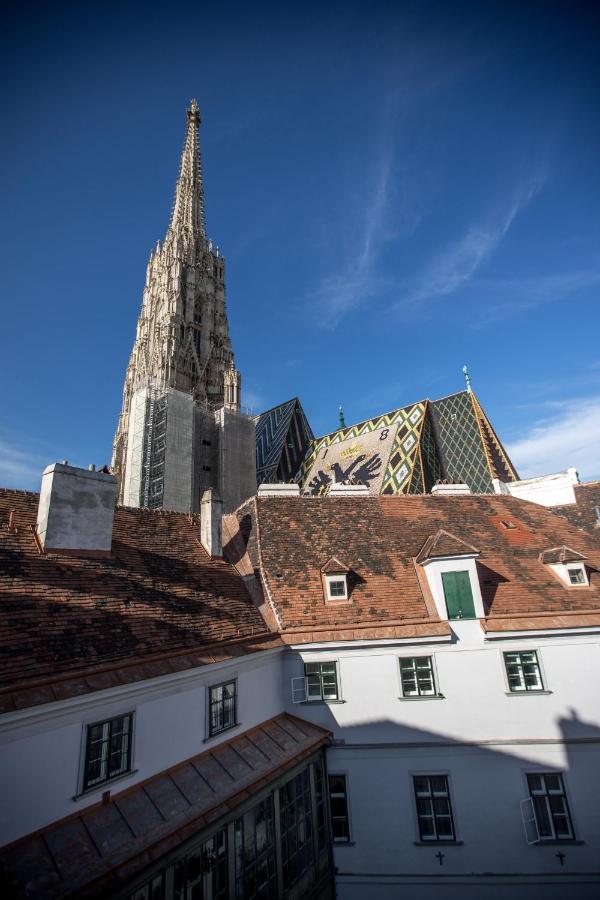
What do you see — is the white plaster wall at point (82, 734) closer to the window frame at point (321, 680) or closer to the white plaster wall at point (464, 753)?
the window frame at point (321, 680)

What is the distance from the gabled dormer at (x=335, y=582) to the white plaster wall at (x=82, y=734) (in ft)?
10.5

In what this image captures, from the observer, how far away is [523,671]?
12000 mm

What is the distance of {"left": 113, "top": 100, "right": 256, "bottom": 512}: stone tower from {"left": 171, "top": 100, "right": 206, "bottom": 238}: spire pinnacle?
0.38 ft

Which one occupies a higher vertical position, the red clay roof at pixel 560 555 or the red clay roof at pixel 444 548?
the red clay roof at pixel 444 548

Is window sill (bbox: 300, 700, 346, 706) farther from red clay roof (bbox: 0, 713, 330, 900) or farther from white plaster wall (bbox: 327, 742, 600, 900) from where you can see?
red clay roof (bbox: 0, 713, 330, 900)

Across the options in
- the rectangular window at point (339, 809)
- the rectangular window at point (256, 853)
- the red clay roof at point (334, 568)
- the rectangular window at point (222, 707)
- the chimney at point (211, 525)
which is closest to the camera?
the rectangular window at point (256, 853)

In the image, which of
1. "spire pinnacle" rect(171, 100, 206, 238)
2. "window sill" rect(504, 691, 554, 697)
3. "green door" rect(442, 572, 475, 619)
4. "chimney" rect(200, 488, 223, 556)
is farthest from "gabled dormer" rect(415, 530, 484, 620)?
"spire pinnacle" rect(171, 100, 206, 238)

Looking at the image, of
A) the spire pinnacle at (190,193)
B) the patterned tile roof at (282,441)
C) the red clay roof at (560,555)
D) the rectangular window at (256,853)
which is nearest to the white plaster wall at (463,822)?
the rectangular window at (256,853)

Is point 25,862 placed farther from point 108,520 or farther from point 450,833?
point 450,833

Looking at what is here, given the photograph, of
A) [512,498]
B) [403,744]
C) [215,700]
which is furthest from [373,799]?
[512,498]

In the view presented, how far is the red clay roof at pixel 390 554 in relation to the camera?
41.5ft

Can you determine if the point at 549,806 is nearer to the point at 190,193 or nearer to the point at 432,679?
the point at 432,679

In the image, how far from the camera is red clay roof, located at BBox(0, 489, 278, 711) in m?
7.76

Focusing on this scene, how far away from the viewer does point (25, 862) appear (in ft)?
20.2
